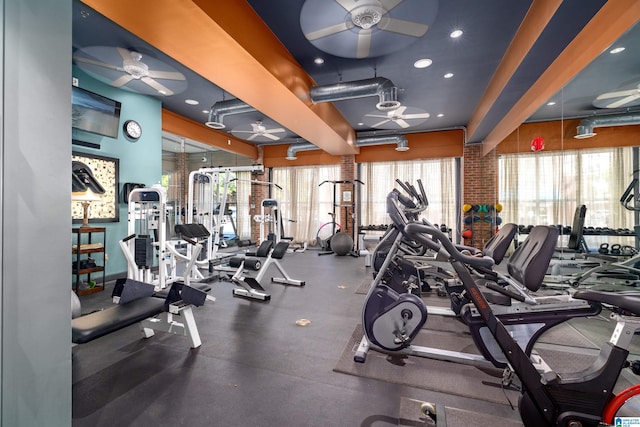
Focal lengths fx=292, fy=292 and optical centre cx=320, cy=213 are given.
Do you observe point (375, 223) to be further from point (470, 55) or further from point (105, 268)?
point (105, 268)

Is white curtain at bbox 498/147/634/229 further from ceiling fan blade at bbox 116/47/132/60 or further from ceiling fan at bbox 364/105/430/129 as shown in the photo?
ceiling fan blade at bbox 116/47/132/60

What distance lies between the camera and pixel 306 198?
31.4ft

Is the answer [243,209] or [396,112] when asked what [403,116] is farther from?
[243,209]

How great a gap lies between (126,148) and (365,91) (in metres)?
4.17

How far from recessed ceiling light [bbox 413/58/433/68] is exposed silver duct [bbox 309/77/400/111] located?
440mm

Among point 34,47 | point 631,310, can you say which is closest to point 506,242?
point 631,310

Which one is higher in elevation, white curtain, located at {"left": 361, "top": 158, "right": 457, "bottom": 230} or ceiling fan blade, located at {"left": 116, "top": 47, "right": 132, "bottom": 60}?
ceiling fan blade, located at {"left": 116, "top": 47, "right": 132, "bottom": 60}

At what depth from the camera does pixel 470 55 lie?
4086 millimetres

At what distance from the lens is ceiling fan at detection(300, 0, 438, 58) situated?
2559mm

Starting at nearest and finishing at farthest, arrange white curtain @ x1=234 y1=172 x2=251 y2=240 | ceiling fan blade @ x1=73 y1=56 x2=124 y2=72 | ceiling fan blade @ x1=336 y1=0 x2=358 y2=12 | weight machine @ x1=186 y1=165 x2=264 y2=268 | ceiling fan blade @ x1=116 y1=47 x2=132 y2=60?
ceiling fan blade @ x1=336 y1=0 x2=358 y2=12 < ceiling fan blade @ x1=116 y1=47 x2=132 y2=60 < ceiling fan blade @ x1=73 y1=56 x2=124 y2=72 < weight machine @ x1=186 y1=165 x2=264 y2=268 < white curtain @ x1=234 y1=172 x2=251 y2=240

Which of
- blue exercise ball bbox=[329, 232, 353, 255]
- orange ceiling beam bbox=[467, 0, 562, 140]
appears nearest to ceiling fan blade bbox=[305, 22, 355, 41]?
orange ceiling beam bbox=[467, 0, 562, 140]

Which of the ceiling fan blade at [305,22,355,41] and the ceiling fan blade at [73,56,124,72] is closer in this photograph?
the ceiling fan blade at [305,22,355,41]

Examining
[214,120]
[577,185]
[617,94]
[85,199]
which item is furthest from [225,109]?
[617,94]

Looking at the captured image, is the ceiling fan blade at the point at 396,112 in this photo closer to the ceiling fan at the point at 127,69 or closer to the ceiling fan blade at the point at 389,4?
the ceiling fan blade at the point at 389,4
